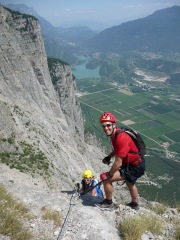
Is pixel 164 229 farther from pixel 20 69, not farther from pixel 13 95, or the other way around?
pixel 20 69

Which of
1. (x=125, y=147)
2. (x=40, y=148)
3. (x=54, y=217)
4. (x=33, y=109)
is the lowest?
(x=40, y=148)

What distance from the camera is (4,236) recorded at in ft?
28.6

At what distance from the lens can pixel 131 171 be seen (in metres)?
11.4

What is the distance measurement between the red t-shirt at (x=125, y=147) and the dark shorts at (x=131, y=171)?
0.41 meters

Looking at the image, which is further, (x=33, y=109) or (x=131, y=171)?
(x=33, y=109)

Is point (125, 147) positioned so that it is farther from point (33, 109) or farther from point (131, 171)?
point (33, 109)

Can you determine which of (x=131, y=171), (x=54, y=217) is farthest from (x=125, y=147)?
(x=54, y=217)

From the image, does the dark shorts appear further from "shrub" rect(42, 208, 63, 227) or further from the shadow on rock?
"shrub" rect(42, 208, 63, 227)

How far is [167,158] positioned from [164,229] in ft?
534

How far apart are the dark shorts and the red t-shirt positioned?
415 millimetres

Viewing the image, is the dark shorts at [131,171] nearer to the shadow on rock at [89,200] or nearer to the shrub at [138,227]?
the shrub at [138,227]

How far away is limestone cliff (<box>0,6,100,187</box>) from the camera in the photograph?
33.4 metres

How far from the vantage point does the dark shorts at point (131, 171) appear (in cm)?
1138

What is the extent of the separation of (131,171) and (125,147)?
4.84ft
